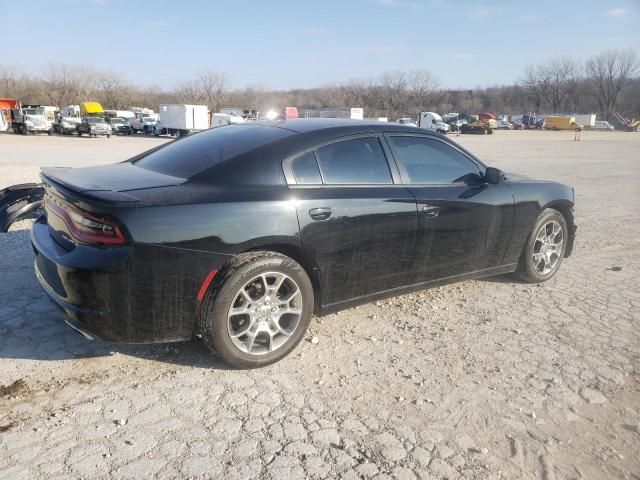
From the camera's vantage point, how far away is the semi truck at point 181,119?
40.2 meters

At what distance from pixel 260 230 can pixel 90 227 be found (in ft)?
3.14

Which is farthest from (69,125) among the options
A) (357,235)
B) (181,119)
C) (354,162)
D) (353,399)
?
(353,399)

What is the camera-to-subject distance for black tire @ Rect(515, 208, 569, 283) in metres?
4.84

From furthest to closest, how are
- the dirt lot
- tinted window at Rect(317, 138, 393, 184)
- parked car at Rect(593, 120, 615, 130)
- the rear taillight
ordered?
parked car at Rect(593, 120, 615, 130) < tinted window at Rect(317, 138, 393, 184) < the rear taillight < the dirt lot

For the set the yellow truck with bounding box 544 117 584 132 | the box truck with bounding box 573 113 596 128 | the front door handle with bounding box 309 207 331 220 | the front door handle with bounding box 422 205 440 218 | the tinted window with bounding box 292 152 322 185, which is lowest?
the front door handle with bounding box 422 205 440 218

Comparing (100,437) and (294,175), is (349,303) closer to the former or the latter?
(294,175)

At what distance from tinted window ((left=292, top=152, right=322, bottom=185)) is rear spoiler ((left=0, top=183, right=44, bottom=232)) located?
3.47m

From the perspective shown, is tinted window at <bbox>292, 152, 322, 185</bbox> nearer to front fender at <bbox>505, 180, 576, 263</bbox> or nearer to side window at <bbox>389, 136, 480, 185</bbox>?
side window at <bbox>389, 136, 480, 185</bbox>

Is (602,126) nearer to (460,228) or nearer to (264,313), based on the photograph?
(460,228)

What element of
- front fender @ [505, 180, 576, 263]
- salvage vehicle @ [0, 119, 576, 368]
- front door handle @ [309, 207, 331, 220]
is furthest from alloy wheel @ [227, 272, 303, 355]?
front fender @ [505, 180, 576, 263]

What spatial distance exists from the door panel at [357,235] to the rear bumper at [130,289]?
697 mm

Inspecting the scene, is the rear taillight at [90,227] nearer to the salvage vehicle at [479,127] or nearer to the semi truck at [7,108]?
the semi truck at [7,108]

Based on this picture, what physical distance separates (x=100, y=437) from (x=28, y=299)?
2089 millimetres

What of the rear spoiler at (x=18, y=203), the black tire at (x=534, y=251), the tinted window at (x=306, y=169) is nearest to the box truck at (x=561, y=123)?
the black tire at (x=534, y=251)
